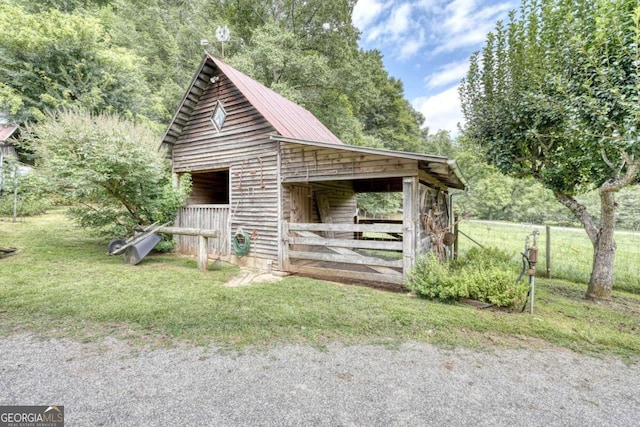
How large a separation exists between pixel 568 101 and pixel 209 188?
1014cm

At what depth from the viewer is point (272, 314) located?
13.8 feet

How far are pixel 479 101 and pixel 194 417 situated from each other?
25.9 feet

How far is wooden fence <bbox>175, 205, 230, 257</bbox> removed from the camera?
8.05 m

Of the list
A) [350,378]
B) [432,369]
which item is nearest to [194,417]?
[350,378]

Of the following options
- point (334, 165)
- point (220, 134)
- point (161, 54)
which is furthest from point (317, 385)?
point (161, 54)

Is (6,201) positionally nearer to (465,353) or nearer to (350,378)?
(350,378)

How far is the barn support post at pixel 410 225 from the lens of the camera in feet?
18.1

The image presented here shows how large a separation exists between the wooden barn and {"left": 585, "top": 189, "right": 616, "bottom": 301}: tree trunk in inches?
108

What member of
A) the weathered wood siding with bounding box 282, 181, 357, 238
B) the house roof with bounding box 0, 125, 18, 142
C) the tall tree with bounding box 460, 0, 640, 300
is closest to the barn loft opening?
the weathered wood siding with bounding box 282, 181, 357, 238

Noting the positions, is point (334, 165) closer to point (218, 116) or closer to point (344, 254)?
point (344, 254)

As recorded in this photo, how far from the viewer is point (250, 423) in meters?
2.10

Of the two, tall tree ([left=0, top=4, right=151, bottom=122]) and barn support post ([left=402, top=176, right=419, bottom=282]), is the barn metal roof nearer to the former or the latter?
barn support post ([left=402, top=176, right=419, bottom=282])

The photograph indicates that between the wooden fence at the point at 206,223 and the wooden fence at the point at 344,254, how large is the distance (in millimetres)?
2220

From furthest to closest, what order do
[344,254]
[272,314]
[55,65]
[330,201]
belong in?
[55,65]
[330,201]
[344,254]
[272,314]
